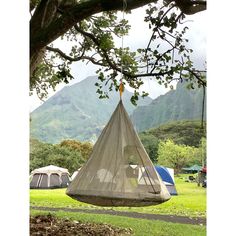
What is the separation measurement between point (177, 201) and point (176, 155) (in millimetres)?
372

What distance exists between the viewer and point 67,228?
11.0 ft

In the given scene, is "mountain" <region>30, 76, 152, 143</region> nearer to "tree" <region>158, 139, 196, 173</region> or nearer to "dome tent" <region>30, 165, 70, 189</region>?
"dome tent" <region>30, 165, 70, 189</region>

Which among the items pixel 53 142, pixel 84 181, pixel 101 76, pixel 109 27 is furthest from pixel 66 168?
pixel 84 181

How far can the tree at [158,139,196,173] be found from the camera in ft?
10.7

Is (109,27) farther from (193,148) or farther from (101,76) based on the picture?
(193,148)

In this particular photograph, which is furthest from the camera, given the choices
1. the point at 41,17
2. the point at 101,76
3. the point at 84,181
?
the point at 101,76

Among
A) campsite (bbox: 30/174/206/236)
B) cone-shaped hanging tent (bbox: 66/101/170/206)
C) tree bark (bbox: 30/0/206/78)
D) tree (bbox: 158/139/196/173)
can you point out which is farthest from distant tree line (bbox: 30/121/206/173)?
cone-shaped hanging tent (bbox: 66/101/170/206)

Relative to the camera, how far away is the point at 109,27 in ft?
11.0

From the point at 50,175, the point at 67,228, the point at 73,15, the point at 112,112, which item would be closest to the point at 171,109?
the point at 112,112

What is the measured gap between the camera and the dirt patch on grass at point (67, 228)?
3.27m

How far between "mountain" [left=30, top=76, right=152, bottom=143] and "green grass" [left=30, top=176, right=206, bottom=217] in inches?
19.6

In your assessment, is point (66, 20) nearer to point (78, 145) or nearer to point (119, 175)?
point (119, 175)
